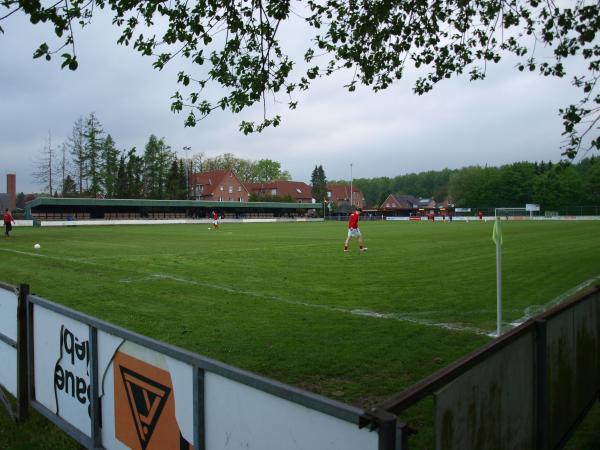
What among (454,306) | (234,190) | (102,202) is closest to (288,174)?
(234,190)

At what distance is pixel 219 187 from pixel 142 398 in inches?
4086

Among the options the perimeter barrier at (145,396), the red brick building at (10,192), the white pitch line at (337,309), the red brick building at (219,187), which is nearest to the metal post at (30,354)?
the perimeter barrier at (145,396)

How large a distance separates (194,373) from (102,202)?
66.2 m

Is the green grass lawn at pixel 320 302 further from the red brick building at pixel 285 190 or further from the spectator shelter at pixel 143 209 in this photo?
the red brick building at pixel 285 190

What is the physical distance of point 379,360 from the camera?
615 cm

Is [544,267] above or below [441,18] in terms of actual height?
below

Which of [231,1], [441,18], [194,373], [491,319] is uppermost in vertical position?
[441,18]

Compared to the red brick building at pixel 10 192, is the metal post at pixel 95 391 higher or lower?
lower

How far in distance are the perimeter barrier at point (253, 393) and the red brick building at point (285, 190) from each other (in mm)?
113736

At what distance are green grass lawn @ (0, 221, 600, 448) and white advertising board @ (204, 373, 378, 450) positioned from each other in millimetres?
2564

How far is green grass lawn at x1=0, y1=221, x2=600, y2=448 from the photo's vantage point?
6.11 meters

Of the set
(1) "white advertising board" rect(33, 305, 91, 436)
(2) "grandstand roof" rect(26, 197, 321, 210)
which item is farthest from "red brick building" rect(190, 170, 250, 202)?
(1) "white advertising board" rect(33, 305, 91, 436)

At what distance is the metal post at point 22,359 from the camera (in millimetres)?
4672

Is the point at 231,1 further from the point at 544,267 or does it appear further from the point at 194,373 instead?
the point at 544,267
